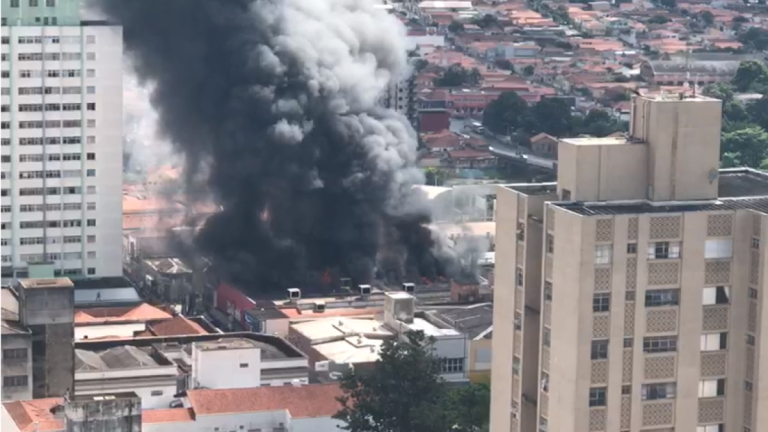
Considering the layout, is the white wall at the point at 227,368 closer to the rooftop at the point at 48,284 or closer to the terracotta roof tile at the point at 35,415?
the rooftop at the point at 48,284

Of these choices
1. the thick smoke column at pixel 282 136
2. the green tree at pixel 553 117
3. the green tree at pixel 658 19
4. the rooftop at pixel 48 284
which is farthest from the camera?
the green tree at pixel 658 19

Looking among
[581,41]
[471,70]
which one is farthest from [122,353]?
[581,41]

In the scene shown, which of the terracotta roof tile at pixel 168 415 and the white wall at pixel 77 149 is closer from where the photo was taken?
the terracotta roof tile at pixel 168 415

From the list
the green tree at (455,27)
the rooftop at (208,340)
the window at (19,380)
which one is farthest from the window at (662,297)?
the green tree at (455,27)

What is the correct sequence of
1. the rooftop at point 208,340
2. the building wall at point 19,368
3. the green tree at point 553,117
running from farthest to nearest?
the green tree at point 553,117
the rooftop at point 208,340
the building wall at point 19,368

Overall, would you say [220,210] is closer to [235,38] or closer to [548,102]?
[235,38]

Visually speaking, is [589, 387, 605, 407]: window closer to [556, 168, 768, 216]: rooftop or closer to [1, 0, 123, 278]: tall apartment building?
[556, 168, 768, 216]: rooftop

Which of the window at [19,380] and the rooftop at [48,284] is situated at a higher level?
the rooftop at [48,284]
